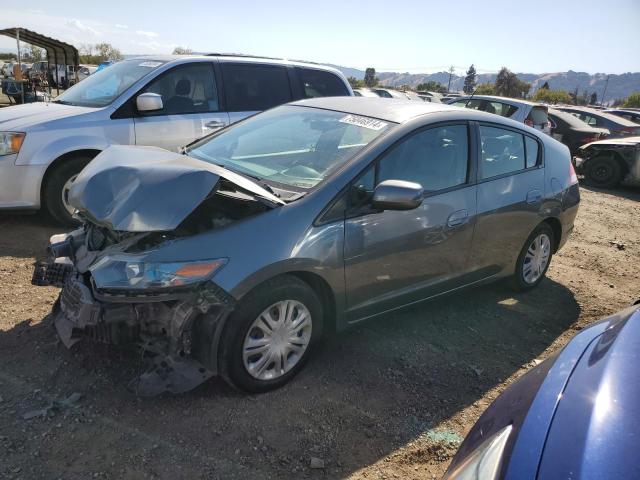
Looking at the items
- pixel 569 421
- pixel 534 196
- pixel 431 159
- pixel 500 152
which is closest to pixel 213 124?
pixel 431 159

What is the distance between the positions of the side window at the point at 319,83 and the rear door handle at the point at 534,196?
3.25 m

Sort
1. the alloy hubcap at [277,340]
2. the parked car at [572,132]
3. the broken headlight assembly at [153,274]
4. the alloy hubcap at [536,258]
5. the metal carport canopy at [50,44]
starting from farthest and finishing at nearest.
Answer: the metal carport canopy at [50,44] < the parked car at [572,132] < the alloy hubcap at [536,258] < the alloy hubcap at [277,340] < the broken headlight assembly at [153,274]

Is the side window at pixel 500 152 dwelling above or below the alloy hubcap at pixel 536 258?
above

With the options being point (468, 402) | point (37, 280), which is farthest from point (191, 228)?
point (468, 402)

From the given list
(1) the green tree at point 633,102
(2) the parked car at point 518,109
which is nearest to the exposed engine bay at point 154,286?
(2) the parked car at point 518,109

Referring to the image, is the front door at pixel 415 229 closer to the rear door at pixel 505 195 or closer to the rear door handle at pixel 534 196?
the rear door at pixel 505 195

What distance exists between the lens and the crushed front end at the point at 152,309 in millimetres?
2520

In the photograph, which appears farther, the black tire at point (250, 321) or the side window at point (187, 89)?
the side window at point (187, 89)

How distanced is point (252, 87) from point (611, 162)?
8.32m

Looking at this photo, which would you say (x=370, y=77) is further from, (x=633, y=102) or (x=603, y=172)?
(x=603, y=172)

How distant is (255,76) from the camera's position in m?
6.10

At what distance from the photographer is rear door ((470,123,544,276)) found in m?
3.81

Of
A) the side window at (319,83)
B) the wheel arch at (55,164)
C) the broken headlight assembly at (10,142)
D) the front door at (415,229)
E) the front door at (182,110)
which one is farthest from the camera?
the side window at (319,83)

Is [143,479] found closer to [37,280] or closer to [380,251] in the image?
[37,280]
